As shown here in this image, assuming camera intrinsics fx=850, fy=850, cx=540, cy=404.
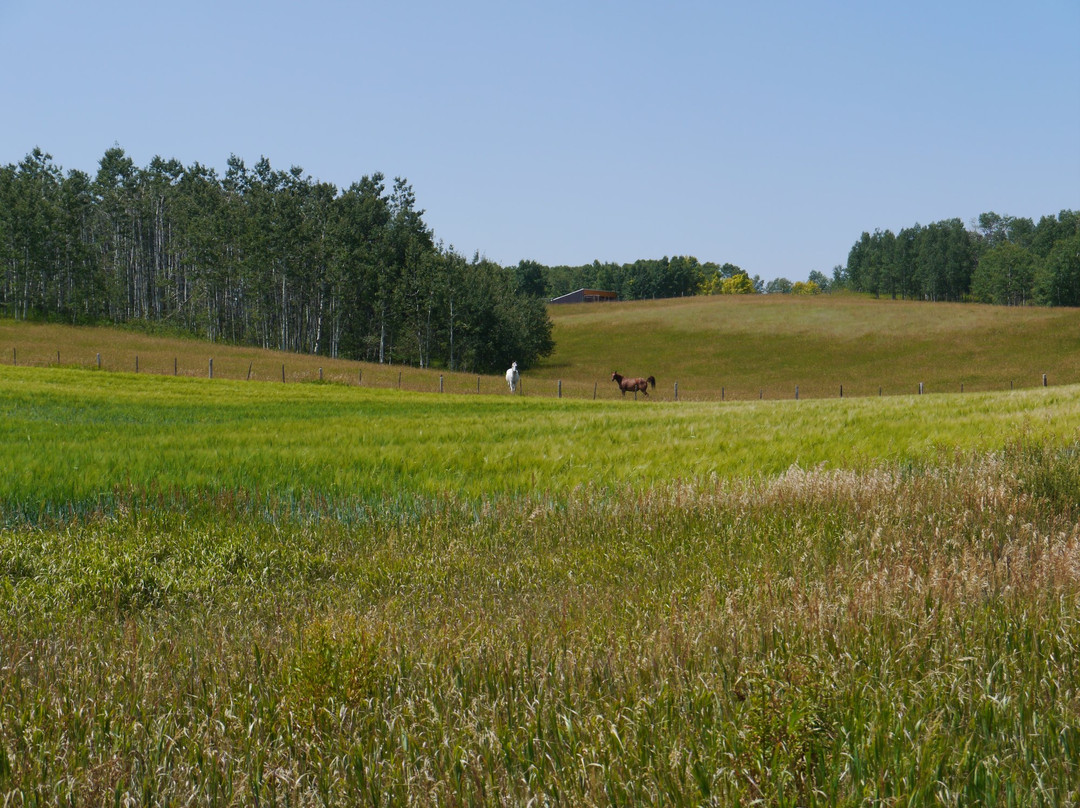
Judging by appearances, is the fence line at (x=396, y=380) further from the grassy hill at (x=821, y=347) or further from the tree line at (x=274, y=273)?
the tree line at (x=274, y=273)

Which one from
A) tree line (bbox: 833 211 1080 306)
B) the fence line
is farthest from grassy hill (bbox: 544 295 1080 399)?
tree line (bbox: 833 211 1080 306)

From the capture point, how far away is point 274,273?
10356 cm

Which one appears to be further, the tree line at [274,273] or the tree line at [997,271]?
the tree line at [997,271]

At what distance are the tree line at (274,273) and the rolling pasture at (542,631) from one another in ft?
272

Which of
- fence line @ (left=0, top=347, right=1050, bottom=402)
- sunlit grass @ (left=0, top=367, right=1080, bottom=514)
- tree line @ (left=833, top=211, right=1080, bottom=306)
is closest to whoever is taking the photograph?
sunlit grass @ (left=0, top=367, right=1080, bottom=514)

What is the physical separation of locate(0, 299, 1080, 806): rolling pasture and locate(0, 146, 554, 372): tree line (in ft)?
272

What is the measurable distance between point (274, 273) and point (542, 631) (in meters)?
105

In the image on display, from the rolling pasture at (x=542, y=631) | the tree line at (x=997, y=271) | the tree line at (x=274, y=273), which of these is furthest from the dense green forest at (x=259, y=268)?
the tree line at (x=997, y=271)

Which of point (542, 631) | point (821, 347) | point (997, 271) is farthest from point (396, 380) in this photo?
point (997, 271)

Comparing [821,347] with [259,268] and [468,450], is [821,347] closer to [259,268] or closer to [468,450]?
[259,268]

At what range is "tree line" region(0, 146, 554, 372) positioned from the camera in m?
97.3

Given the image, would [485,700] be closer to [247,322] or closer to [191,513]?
[191,513]

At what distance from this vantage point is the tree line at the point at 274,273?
97.3 metres

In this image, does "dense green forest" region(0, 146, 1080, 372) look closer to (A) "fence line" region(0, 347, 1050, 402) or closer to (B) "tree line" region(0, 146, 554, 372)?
(B) "tree line" region(0, 146, 554, 372)
